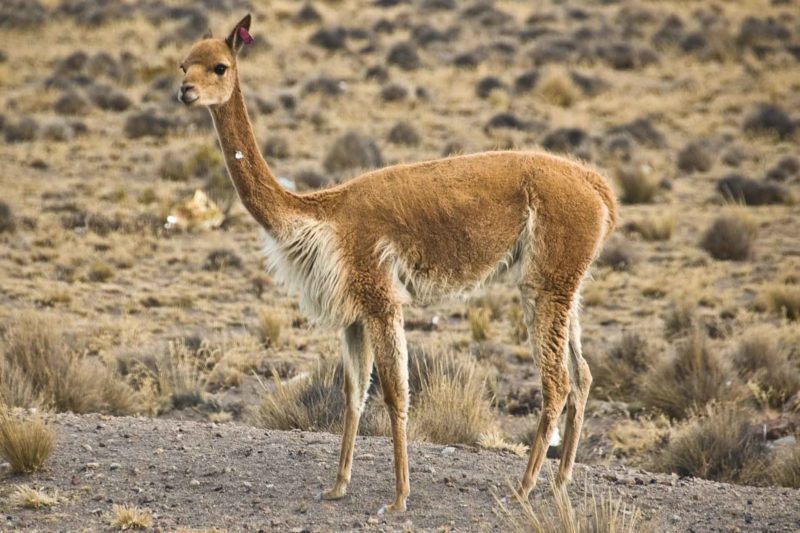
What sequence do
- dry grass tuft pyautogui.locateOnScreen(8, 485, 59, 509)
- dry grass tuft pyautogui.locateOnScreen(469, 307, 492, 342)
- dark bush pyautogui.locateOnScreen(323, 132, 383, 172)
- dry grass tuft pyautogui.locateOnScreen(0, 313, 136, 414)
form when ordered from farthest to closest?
dark bush pyautogui.locateOnScreen(323, 132, 383, 172) < dry grass tuft pyautogui.locateOnScreen(469, 307, 492, 342) < dry grass tuft pyautogui.locateOnScreen(0, 313, 136, 414) < dry grass tuft pyautogui.locateOnScreen(8, 485, 59, 509)

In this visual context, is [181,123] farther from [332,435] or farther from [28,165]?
[332,435]

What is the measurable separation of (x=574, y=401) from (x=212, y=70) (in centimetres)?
307

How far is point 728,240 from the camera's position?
16.2 metres

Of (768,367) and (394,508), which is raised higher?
(394,508)

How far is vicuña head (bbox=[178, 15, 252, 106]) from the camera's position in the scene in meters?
6.38

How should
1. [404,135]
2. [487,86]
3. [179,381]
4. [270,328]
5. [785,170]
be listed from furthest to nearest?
[487,86]
[404,135]
[785,170]
[270,328]
[179,381]

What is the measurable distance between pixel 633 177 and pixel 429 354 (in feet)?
32.9

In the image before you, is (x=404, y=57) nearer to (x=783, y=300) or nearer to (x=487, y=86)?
(x=487, y=86)

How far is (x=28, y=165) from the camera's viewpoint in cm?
2033

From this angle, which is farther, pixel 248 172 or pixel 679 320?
pixel 679 320

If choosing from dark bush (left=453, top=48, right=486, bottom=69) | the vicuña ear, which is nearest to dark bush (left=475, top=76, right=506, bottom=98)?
dark bush (left=453, top=48, right=486, bottom=69)

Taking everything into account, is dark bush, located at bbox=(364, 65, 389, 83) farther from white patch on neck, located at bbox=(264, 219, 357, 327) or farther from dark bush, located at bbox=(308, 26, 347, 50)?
white patch on neck, located at bbox=(264, 219, 357, 327)

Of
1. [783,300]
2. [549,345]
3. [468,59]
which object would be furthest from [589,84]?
[549,345]

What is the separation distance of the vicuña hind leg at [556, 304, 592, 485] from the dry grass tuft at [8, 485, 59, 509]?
315 cm
